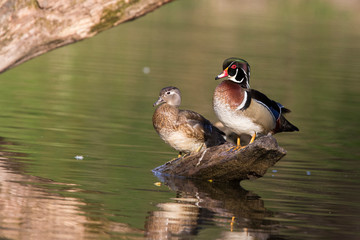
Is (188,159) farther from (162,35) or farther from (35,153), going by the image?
(162,35)

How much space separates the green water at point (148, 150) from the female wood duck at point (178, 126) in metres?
0.59

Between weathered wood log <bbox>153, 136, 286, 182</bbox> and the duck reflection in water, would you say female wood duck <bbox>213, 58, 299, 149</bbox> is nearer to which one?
weathered wood log <bbox>153, 136, 286, 182</bbox>

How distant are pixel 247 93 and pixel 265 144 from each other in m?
0.76

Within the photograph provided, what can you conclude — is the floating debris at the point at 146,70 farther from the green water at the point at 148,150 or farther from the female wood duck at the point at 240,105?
the female wood duck at the point at 240,105

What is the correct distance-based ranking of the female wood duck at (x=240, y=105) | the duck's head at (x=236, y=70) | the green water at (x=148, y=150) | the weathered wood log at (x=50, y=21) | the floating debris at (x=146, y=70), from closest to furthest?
the green water at (x=148, y=150) → the female wood duck at (x=240, y=105) → the duck's head at (x=236, y=70) → the weathered wood log at (x=50, y=21) → the floating debris at (x=146, y=70)

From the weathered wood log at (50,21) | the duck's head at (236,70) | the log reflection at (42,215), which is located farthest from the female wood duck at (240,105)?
the weathered wood log at (50,21)

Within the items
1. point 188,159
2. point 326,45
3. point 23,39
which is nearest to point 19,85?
point 23,39

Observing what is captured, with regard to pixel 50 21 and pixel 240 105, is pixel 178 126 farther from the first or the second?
pixel 50 21

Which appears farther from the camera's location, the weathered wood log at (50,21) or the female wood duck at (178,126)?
the weathered wood log at (50,21)

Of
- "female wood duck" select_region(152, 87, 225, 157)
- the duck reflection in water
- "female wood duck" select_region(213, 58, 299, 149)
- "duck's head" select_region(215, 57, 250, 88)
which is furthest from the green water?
"duck's head" select_region(215, 57, 250, 88)

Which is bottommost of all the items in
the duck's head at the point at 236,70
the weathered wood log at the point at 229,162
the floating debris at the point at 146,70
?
the weathered wood log at the point at 229,162

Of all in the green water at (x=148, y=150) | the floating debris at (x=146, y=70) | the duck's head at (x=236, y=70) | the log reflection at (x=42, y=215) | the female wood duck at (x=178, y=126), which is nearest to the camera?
the log reflection at (x=42, y=215)

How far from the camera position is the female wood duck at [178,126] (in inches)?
443

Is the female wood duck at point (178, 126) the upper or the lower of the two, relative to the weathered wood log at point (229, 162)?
→ upper
